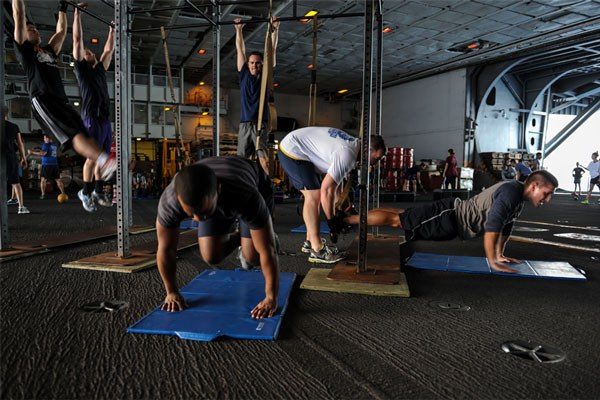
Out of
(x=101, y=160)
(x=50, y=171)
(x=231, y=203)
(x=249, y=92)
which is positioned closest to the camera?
(x=231, y=203)

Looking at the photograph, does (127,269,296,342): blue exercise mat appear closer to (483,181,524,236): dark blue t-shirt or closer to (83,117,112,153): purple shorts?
(483,181,524,236): dark blue t-shirt

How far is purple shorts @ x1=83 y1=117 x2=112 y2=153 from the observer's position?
14.4 feet

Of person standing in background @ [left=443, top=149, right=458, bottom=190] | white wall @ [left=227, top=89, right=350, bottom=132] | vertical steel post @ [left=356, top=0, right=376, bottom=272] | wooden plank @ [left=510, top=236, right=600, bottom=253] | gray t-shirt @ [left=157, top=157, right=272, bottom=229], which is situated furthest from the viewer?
white wall @ [left=227, top=89, right=350, bottom=132]

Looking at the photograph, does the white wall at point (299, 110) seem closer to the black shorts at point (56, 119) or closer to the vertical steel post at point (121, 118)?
the black shorts at point (56, 119)

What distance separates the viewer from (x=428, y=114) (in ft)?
55.2

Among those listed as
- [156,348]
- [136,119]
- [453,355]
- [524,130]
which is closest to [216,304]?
[156,348]

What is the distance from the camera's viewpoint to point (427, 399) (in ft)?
4.49

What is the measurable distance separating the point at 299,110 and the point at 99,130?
17.1 meters

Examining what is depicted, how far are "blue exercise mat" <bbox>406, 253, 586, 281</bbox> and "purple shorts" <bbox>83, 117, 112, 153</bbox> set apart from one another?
350 cm

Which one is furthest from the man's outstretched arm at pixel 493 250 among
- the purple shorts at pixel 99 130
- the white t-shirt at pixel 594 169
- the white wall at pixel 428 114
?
the white wall at pixel 428 114

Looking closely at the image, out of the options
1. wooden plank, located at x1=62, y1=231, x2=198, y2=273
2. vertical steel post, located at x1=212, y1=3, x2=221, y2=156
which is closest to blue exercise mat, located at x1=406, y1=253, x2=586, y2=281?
wooden plank, located at x1=62, y1=231, x2=198, y2=273

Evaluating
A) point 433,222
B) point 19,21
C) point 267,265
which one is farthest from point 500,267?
point 19,21

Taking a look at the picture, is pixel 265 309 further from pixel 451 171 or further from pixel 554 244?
pixel 451 171

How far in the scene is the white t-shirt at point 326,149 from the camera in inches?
132
